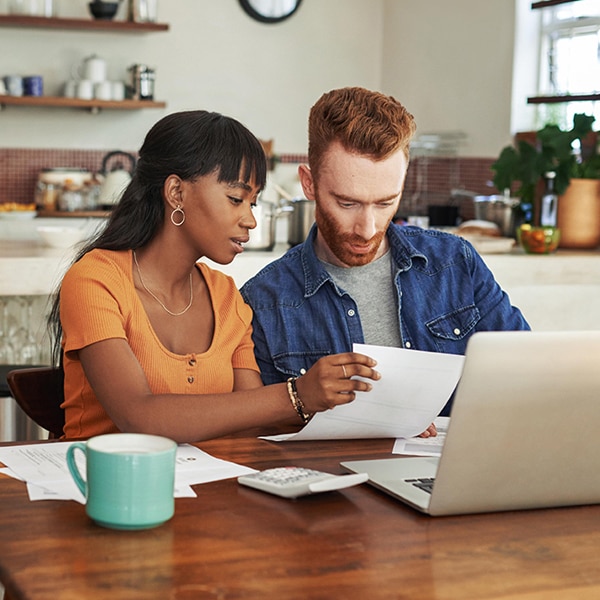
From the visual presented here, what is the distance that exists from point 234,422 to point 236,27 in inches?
198

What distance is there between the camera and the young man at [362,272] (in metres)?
1.90

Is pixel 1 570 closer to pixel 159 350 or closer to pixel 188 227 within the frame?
pixel 159 350

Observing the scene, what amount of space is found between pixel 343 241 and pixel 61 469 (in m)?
0.82

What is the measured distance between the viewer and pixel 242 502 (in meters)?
1.23

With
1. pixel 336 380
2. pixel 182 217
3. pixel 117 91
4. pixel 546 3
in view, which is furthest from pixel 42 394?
pixel 117 91

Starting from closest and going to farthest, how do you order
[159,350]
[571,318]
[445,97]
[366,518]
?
[366,518], [159,350], [571,318], [445,97]

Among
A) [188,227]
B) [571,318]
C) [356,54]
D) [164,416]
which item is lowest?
[571,318]

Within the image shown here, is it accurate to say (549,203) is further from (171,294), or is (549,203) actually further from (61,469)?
(61,469)

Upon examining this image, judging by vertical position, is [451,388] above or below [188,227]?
below

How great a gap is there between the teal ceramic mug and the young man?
90 cm

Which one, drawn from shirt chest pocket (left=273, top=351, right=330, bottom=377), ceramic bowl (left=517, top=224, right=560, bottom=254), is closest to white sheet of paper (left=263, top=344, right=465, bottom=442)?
shirt chest pocket (left=273, top=351, right=330, bottom=377)

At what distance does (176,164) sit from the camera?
1766 millimetres

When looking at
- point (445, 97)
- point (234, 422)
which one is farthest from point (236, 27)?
point (234, 422)

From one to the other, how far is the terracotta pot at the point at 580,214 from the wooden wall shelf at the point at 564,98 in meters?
1.25
